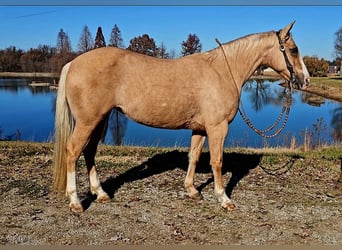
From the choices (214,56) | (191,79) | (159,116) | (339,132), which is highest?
(214,56)

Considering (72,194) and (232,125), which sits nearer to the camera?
(72,194)

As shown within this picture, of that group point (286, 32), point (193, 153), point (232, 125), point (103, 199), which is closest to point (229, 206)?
point (193, 153)

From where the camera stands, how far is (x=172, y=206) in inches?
166

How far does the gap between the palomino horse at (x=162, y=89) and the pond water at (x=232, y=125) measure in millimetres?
7056

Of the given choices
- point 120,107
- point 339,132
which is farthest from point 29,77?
point 120,107

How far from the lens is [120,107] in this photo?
405cm

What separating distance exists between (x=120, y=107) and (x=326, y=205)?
291 centimetres

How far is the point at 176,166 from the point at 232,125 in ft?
34.0

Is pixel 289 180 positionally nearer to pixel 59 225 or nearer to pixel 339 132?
pixel 59 225

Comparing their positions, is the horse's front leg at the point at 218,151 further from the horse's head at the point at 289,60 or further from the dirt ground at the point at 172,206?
the horse's head at the point at 289,60

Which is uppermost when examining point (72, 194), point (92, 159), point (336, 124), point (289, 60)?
point (289, 60)

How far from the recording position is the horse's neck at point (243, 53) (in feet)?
14.2

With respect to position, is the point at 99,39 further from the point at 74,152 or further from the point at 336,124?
the point at 74,152

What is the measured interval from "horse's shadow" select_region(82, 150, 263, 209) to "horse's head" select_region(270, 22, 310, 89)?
1806 mm
